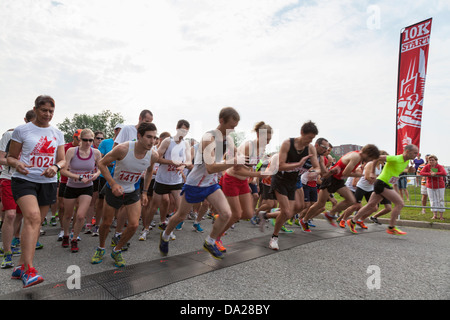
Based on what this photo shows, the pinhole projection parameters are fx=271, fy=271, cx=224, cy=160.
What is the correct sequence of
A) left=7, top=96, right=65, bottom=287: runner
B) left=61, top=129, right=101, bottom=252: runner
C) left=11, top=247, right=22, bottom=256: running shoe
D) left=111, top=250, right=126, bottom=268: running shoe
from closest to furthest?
left=7, top=96, right=65, bottom=287: runner, left=111, top=250, right=126, bottom=268: running shoe, left=11, top=247, right=22, bottom=256: running shoe, left=61, top=129, right=101, bottom=252: runner

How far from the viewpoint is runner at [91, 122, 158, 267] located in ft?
12.0

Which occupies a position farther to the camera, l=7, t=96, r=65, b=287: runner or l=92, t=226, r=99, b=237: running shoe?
l=92, t=226, r=99, b=237: running shoe

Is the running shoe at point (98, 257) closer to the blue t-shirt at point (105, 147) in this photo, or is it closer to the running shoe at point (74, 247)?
the running shoe at point (74, 247)

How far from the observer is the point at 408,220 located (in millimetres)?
7734

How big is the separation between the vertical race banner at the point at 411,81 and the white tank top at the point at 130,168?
26.7ft

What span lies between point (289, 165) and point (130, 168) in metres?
2.49

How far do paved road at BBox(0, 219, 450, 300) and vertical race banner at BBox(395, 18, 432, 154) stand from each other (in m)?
4.02

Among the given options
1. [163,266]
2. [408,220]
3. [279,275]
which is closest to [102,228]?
[163,266]

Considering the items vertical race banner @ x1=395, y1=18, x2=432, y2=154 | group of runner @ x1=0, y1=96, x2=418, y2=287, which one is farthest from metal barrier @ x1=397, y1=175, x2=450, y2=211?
group of runner @ x1=0, y1=96, x2=418, y2=287

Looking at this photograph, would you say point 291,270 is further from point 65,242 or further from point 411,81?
point 411,81

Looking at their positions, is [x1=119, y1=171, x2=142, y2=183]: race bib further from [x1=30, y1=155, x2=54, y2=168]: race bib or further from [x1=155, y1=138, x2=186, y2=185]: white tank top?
[x1=155, y1=138, x2=186, y2=185]: white tank top

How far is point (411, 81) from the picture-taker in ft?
28.3

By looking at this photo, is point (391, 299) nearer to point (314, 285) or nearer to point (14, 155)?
point (314, 285)

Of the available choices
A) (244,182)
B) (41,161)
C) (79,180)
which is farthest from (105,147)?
(244,182)
